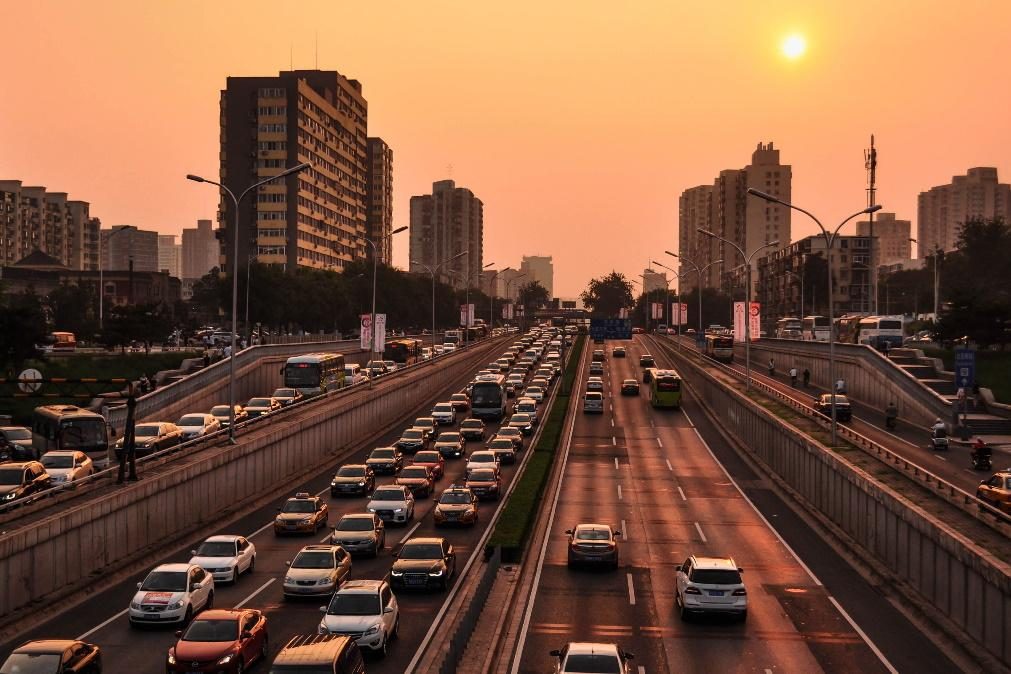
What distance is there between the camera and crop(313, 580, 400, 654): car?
2305cm

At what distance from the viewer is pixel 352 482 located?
47.1m

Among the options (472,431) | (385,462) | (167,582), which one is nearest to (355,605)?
(167,582)

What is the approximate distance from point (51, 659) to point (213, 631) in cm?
330

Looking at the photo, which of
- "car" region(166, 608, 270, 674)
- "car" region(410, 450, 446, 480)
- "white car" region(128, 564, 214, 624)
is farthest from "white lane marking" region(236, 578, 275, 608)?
"car" region(410, 450, 446, 480)

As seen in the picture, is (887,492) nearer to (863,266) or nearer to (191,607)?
(191,607)

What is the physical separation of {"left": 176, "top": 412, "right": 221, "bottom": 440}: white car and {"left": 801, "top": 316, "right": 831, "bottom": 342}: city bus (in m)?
73.3

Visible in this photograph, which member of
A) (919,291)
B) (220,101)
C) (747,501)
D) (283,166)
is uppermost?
(220,101)

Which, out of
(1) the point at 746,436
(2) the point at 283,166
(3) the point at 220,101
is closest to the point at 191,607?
(1) the point at 746,436

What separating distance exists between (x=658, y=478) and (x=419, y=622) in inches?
1180

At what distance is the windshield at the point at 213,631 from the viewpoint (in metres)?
21.8

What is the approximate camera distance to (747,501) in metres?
48.2

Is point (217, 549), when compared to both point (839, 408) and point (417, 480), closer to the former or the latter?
point (417, 480)

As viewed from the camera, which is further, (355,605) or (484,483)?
(484,483)

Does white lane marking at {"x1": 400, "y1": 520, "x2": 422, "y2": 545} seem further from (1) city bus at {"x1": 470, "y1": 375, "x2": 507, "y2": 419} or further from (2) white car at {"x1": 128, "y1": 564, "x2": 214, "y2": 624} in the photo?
(1) city bus at {"x1": 470, "y1": 375, "x2": 507, "y2": 419}
